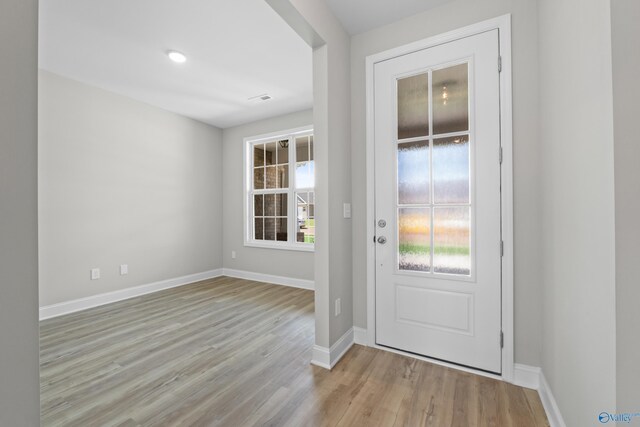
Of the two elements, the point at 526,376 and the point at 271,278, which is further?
the point at 271,278

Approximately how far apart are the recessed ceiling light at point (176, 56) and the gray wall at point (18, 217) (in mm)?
2303

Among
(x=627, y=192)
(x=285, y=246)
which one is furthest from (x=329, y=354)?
(x=285, y=246)

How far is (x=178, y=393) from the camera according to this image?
163 cm

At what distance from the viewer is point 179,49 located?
251cm

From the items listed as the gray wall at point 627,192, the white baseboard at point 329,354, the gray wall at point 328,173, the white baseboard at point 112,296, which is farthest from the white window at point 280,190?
the gray wall at point 627,192

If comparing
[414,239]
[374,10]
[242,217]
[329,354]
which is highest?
[374,10]

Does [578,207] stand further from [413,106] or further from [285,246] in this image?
[285,246]

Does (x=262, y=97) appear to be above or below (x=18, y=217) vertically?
above

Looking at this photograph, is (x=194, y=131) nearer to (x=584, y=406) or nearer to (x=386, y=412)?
(x=386, y=412)

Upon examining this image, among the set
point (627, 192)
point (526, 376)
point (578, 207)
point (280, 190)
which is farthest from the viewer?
point (280, 190)

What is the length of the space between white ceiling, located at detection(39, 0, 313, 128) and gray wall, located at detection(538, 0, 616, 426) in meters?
1.95

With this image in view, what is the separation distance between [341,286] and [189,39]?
258 cm

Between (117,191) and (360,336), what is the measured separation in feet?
11.6

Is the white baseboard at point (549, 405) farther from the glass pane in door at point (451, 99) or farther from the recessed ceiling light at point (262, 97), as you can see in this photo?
the recessed ceiling light at point (262, 97)
